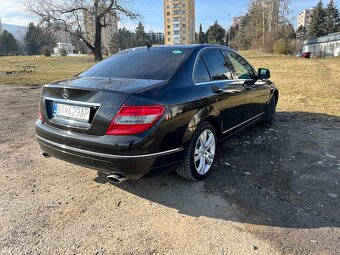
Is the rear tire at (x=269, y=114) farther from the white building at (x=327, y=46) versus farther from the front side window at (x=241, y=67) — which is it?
the white building at (x=327, y=46)

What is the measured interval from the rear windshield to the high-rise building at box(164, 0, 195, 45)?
324 ft

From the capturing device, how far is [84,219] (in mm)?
2975

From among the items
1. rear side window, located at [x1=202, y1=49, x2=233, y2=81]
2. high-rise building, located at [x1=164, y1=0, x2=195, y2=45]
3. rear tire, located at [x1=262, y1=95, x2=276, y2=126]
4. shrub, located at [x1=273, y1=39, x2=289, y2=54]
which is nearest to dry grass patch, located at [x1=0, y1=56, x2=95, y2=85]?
rear tire, located at [x1=262, y1=95, x2=276, y2=126]

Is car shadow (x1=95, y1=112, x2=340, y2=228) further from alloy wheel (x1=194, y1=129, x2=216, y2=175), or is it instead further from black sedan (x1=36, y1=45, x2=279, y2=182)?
black sedan (x1=36, y1=45, x2=279, y2=182)

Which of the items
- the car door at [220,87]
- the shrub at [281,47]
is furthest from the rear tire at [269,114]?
the shrub at [281,47]

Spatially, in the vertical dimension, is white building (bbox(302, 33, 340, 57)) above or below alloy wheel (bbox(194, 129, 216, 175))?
above

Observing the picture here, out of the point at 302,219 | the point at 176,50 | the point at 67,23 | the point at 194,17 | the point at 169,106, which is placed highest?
the point at 194,17

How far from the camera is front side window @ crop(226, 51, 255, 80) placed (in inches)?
187

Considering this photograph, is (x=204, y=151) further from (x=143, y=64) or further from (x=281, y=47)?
(x=281, y=47)

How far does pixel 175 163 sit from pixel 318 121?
15.9 ft

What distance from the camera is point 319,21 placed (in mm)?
75250

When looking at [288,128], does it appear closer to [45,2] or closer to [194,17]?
[45,2]

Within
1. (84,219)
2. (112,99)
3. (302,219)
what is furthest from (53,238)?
(302,219)

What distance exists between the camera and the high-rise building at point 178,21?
100250mm
